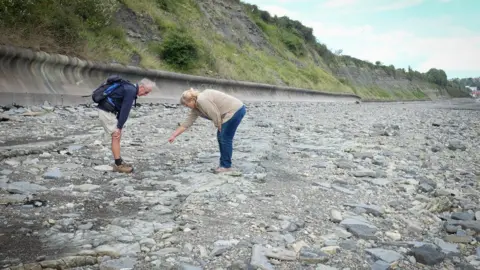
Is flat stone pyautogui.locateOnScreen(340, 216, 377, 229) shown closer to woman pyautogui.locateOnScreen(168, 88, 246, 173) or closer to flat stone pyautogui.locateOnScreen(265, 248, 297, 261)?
flat stone pyautogui.locateOnScreen(265, 248, 297, 261)

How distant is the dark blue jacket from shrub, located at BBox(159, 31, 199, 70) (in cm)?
1426

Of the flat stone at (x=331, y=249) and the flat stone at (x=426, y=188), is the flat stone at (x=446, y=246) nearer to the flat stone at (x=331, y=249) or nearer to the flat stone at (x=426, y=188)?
the flat stone at (x=331, y=249)

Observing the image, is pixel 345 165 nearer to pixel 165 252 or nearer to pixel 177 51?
pixel 165 252

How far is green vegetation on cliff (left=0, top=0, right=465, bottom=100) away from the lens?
487 inches

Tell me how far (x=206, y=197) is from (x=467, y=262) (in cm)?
244

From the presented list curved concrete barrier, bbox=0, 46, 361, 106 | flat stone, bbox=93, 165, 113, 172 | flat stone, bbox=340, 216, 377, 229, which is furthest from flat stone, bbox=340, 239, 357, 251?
curved concrete barrier, bbox=0, 46, 361, 106

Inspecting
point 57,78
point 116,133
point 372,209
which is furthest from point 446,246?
point 57,78

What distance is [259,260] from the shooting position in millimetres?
2820

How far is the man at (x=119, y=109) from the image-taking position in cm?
523

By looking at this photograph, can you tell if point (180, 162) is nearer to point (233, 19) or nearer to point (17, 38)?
point (17, 38)

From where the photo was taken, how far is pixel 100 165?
5.47 metres

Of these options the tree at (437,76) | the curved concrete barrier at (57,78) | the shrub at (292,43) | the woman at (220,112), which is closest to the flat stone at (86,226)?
the woman at (220,112)

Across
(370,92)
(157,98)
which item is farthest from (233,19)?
(370,92)

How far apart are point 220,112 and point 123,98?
4.36 feet
